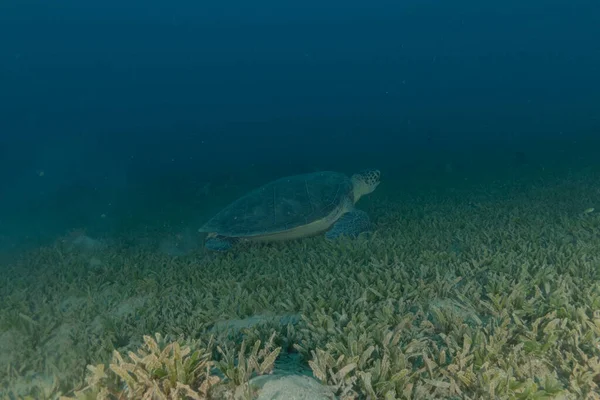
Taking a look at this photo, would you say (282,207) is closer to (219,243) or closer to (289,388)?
(219,243)

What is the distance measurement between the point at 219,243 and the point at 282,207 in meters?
1.42

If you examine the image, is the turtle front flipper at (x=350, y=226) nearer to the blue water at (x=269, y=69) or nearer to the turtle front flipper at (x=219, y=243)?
the turtle front flipper at (x=219, y=243)

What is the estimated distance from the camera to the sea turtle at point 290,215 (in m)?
7.25

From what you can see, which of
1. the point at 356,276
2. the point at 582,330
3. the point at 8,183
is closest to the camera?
the point at 582,330

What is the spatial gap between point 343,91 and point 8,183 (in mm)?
96092

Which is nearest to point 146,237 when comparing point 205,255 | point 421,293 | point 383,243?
point 205,255

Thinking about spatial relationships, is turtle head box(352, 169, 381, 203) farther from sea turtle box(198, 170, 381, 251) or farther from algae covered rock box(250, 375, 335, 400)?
algae covered rock box(250, 375, 335, 400)

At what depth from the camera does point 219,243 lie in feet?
24.2

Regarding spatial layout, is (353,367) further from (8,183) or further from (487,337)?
(8,183)

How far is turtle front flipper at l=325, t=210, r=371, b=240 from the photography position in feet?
22.8

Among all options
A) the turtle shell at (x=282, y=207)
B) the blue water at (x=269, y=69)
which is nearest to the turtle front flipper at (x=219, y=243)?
the turtle shell at (x=282, y=207)

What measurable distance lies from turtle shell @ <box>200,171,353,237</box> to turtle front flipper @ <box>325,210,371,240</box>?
301mm

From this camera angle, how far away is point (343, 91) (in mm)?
122438

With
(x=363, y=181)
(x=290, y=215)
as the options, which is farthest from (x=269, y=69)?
(x=290, y=215)
